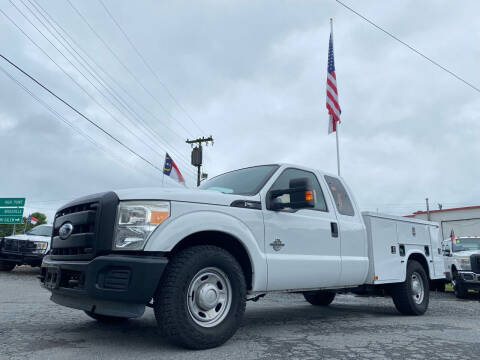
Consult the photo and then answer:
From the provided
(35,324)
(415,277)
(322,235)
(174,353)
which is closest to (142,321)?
(35,324)

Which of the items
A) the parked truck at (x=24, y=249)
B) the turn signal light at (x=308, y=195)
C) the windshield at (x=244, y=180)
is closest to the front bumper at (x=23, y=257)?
the parked truck at (x=24, y=249)

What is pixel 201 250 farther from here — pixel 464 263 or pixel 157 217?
pixel 464 263

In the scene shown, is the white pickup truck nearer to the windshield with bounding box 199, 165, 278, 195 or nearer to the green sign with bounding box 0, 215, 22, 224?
the windshield with bounding box 199, 165, 278, 195

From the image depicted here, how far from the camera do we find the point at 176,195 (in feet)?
12.8

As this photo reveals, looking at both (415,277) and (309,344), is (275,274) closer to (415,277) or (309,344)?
(309,344)

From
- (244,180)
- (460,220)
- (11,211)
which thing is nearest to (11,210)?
(11,211)

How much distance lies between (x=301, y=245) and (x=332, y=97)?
1105 cm

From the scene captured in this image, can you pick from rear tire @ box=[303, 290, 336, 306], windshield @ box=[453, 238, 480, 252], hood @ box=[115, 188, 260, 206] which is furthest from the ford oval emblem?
windshield @ box=[453, 238, 480, 252]

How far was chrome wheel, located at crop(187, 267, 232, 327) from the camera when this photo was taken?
3793 millimetres

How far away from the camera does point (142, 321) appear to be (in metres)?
5.52

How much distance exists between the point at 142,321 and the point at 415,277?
4291mm

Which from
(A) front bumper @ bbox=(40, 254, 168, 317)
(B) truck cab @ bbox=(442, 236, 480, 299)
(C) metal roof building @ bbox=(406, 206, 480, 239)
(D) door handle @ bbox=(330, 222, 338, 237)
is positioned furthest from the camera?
(C) metal roof building @ bbox=(406, 206, 480, 239)

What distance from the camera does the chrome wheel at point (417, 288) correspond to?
22.0ft

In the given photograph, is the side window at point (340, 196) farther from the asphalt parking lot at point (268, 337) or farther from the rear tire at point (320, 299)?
the rear tire at point (320, 299)
